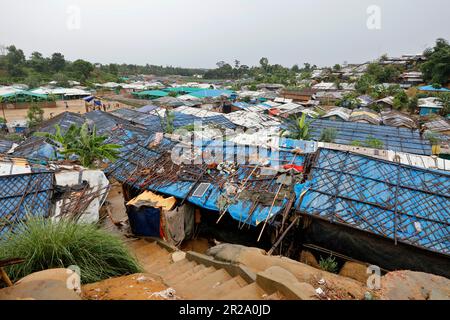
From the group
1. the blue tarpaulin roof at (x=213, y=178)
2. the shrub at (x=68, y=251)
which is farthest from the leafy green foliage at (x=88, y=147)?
the shrub at (x=68, y=251)

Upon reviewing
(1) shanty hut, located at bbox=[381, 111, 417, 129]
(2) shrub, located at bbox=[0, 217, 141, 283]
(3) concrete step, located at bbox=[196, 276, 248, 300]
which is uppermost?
(1) shanty hut, located at bbox=[381, 111, 417, 129]

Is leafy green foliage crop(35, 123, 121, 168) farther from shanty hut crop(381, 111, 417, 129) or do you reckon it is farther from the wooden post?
shanty hut crop(381, 111, 417, 129)

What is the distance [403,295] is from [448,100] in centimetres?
3466

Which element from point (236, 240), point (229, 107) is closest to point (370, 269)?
point (236, 240)

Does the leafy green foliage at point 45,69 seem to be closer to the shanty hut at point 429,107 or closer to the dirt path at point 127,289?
the shanty hut at point 429,107

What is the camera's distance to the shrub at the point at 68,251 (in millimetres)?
3104

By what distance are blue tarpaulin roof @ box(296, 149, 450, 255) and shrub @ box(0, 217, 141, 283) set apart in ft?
14.1

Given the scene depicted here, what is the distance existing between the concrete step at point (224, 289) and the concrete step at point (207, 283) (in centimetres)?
8

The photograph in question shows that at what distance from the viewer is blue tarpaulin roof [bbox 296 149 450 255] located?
17.9 feet

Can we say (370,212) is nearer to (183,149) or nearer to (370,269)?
(370,269)

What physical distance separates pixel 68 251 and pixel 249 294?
2.23m

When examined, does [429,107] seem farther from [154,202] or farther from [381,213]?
[154,202]

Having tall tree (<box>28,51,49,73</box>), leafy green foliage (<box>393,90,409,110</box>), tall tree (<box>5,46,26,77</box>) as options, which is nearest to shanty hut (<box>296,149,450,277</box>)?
leafy green foliage (<box>393,90,409,110</box>)

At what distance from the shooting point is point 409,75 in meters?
47.9
